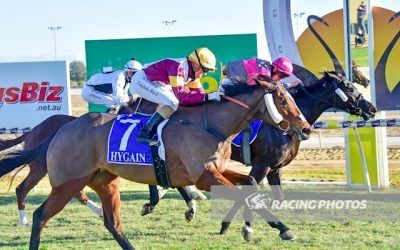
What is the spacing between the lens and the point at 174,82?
6957 mm

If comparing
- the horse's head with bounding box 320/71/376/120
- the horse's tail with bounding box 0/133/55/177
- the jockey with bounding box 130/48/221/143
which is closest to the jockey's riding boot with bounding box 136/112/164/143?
the jockey with bounding box 130/48/221/143

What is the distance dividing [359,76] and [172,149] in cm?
558

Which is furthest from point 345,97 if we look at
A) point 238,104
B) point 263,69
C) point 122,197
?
point 122,197

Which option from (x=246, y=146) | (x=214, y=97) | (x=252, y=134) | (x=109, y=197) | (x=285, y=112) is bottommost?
(x=109, y=197)

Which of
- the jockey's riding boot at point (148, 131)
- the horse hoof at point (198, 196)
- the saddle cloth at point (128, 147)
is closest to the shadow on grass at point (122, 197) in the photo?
the horse hoof at point (198, 196)

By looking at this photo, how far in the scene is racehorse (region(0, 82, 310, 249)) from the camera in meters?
6.66

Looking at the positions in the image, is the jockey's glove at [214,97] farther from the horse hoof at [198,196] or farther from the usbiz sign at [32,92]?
the usbiz sign at [32,92]

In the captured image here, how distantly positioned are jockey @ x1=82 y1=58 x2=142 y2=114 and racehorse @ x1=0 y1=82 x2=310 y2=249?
2.89 metres

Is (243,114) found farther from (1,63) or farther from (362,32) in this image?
(1,63)

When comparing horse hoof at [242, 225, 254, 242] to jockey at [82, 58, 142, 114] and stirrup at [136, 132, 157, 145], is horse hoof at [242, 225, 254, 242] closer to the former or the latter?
stirrup at [136, 132, 157, 145]

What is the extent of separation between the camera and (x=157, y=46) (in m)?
13.7

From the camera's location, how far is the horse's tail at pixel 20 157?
7.33 metres

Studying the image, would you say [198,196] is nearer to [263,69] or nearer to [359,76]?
[263,69]

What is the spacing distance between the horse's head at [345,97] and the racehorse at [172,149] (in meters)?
2.61
